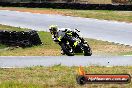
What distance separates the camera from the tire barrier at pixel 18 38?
2138 centimetres

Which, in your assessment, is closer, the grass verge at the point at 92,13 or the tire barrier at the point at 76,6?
the grass verge at the point at 92,13

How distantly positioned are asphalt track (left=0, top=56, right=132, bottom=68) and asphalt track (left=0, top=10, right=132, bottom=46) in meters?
8.03

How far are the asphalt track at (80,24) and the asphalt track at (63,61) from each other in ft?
26.3

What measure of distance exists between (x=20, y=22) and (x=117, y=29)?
8.95m

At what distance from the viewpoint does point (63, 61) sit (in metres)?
14.7

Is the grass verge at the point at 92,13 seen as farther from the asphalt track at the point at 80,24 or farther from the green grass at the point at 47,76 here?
the green grass at the point at 47,76

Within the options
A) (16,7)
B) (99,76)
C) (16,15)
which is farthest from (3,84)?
(16,7)

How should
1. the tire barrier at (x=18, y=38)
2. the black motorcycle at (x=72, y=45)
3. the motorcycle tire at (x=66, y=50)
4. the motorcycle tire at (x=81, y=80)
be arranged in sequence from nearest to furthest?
the motorcycle tire at (x=81, y=80), the motorcycle tire at (x=66, y=50), the black motorcycle at (x=72, y=45), the tire barrier at (x=18, y=38)

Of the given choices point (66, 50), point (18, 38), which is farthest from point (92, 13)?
point (66, 50)

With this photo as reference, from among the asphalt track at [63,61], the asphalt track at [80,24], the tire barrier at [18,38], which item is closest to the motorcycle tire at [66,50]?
the asphalt track at [63,61]

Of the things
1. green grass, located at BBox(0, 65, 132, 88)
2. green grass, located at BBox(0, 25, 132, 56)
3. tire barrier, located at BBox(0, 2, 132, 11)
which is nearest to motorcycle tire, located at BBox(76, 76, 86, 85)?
green grass, located at BBox(0, 65, 132, 88)

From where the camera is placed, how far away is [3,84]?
11078 mm

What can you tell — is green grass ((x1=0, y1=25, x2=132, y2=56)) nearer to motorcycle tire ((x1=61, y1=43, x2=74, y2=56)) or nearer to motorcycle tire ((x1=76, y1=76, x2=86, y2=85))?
motorcycle tire ((x1=61, y1=43, x2=74, y2=56))

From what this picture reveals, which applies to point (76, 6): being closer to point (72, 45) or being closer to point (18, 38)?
point (18, 38)
